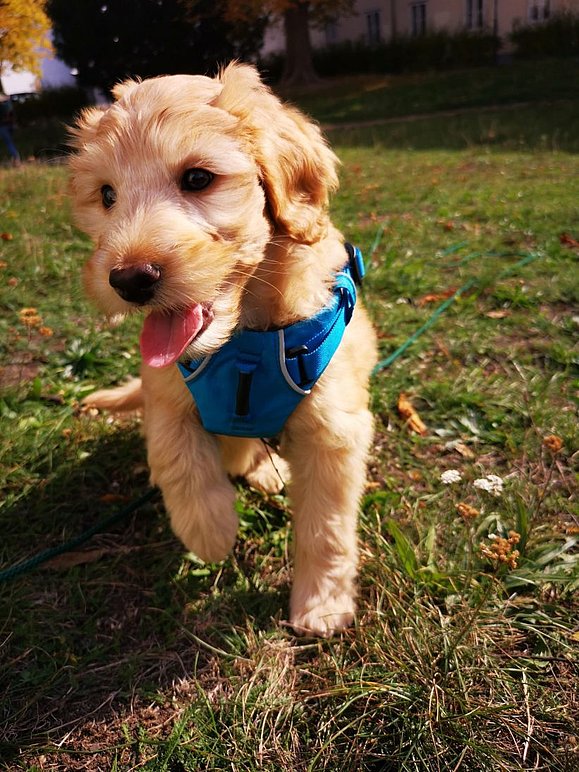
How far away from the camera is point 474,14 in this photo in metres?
29.7

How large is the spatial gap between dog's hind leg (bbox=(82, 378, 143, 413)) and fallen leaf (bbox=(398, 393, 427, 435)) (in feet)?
4.58

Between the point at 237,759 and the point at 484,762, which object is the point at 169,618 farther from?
the point at 484,762

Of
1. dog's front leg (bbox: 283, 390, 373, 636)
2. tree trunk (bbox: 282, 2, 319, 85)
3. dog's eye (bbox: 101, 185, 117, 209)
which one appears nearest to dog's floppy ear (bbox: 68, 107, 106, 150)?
dog's eye (bbox: 101, 185, 117, 209)

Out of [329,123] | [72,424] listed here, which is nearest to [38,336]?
[72,424]

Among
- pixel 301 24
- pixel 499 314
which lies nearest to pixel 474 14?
pixel 301 24

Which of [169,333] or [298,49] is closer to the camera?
[169,333]

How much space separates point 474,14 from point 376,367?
32.8 m

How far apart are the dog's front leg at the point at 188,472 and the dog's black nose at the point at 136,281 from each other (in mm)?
525

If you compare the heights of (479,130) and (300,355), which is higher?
(300,355)

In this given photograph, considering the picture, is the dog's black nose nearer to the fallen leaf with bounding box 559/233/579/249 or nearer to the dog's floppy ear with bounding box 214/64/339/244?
the dog's floppy ear with bounding box 214/64/339/244

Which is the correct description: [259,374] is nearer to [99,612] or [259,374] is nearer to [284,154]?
[284,154]

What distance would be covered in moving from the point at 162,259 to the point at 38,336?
259 cm

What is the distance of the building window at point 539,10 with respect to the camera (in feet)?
91.1

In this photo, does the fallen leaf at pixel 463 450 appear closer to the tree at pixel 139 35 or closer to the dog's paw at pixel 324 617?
the dog's paw at pixel 324 617
